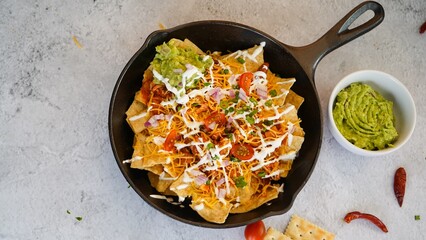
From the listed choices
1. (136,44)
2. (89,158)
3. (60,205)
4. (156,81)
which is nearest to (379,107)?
(156,81)

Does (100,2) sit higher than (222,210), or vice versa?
(100,2)

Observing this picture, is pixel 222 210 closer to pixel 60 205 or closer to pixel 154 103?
pixel 154 103

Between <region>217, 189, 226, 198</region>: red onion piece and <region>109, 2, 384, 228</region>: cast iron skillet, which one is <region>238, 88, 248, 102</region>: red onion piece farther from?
<region>217, 189, 226, 198</region>: red onion piece

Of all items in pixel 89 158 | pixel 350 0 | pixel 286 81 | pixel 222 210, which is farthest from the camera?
pixel 350 0

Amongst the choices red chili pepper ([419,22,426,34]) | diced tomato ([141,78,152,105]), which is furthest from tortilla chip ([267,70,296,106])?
red chili pepper ([419,22,426,34])

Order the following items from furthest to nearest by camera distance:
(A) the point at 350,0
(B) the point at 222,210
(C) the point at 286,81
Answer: (A) the point at 350,0 → (C) the point at 286,81 → (B) the point at 222,210

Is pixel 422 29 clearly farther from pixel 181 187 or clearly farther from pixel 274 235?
pixel 181 187

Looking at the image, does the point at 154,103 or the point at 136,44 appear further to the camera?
the point at 136,44
